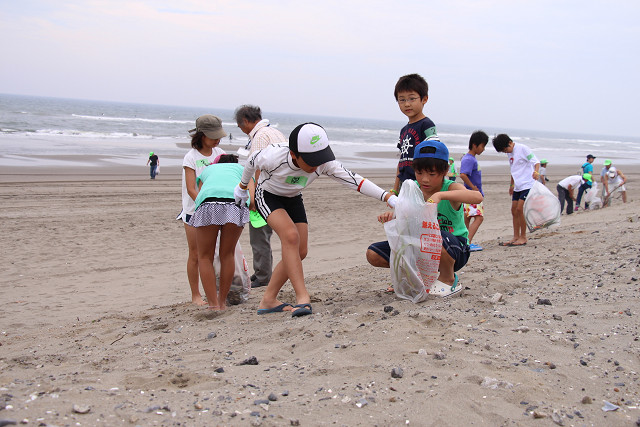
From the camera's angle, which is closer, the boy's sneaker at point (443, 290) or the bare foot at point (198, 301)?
the boy's sneaker at point (443, 290)

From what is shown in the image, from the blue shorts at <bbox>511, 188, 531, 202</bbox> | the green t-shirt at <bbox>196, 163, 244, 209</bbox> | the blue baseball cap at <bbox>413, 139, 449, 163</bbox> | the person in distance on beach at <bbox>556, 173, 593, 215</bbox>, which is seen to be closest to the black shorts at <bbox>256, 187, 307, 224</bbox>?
the green t-shirt at <bbox>196, 163, 244, 209</bbox>

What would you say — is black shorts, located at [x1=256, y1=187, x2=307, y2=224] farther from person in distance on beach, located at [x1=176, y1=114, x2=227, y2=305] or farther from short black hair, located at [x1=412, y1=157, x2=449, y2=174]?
short black hair, located at [x1=412, y1=157, x2=449, y2=174]

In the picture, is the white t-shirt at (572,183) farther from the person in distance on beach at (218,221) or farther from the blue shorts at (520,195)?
the person in distance on beach at (218,221)

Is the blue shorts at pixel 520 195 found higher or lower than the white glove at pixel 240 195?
lower

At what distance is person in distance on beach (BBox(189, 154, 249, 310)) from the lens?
15.4 feet

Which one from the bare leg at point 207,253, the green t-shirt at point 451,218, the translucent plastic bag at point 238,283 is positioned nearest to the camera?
the green t-shirt at point 451,218

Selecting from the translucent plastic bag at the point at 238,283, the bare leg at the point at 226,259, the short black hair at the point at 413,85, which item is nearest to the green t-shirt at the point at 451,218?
the short black hair at the point at 413,85

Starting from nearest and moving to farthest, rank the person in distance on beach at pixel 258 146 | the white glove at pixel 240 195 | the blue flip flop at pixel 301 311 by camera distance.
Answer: the blue flip flop at pixel 301 311
the white glove at pixel 240 195
the person in distance on beach at pixel 258 146

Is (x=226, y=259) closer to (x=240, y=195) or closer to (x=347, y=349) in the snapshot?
(x=240, y=195)

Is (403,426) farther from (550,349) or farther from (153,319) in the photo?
(153,319)

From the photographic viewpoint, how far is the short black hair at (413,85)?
4852 millimetres

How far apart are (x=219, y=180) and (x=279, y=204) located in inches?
26.0

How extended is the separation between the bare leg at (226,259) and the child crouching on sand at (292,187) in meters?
0.42

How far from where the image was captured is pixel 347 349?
3.30m
